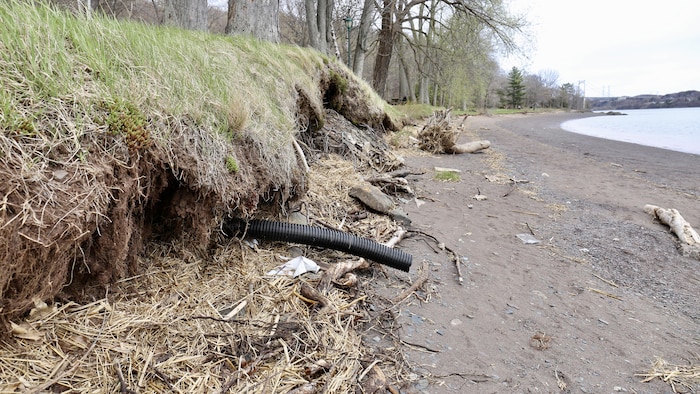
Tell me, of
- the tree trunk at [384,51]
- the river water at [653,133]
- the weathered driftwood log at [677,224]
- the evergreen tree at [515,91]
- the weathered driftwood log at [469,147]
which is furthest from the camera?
the evergreen tree at [515,91]

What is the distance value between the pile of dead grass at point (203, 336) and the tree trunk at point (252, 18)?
13.9ft

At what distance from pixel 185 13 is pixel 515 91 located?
78.6 metres

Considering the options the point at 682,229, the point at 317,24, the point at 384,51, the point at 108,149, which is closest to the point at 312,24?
the point at 317,24

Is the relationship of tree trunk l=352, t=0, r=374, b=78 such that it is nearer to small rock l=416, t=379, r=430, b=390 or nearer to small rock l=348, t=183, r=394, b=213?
small rock l=348, t=183, r=394, b=213

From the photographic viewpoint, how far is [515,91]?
73375mm

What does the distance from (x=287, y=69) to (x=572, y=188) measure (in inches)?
244

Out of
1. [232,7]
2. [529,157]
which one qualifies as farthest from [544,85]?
[232,7]

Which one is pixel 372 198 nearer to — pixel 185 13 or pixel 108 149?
pixel 108 149

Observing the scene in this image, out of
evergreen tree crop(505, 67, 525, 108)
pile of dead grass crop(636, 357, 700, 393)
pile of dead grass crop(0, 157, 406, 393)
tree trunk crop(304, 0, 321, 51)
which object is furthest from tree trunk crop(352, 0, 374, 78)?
evergreen tree crop(505, 67, 525, 108)

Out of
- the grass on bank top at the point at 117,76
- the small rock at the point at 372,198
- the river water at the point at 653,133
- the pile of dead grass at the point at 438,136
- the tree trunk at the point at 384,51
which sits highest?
the tree trunk at the point at 384,51

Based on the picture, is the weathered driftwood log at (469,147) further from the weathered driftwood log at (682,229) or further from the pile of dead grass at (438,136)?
the weathered driftwood log at (682,229)

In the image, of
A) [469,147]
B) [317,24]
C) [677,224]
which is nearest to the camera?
[677,224]

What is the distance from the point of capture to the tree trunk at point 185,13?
5.58m

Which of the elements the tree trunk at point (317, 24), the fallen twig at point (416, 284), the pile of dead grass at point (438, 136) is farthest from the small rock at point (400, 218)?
the tree trunk at point (317, 24)
